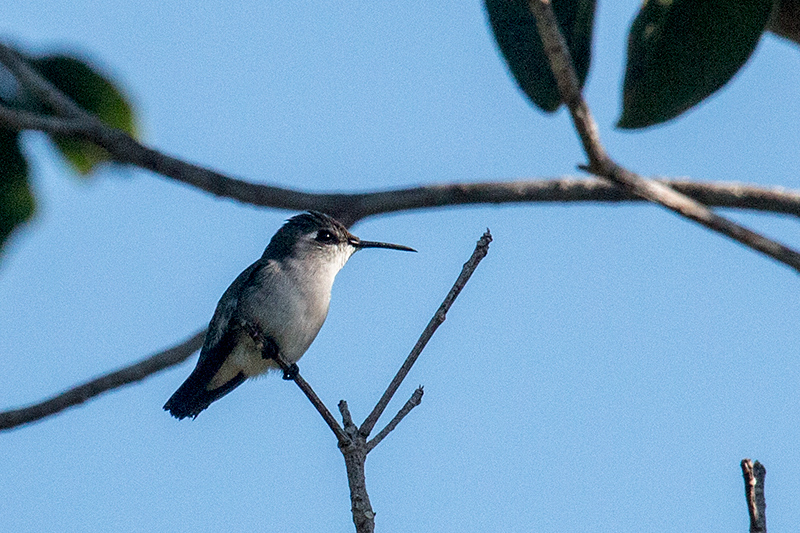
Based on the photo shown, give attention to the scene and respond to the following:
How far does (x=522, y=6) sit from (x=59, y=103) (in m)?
2.38

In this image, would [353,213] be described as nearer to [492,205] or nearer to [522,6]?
[492,205]

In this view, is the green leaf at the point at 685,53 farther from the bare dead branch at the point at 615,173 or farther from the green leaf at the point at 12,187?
the green leaf at the point at 12,187

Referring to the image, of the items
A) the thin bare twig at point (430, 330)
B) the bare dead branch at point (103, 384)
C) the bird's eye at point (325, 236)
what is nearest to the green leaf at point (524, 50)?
the bird's eye at point (325, 236)

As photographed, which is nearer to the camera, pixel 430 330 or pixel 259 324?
pixel 430 330

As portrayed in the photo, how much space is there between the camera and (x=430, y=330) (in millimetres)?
3287

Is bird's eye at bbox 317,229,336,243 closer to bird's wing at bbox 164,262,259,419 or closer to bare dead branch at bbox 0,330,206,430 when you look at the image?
bird's wing at bbox 164,262,259,419

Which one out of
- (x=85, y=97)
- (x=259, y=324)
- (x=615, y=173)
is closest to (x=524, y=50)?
(x=259, y=324)

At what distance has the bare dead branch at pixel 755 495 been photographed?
258 centimetres

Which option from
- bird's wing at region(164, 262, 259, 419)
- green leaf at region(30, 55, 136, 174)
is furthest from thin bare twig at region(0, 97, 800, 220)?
green leaf at region(30, 55, 136, 174)

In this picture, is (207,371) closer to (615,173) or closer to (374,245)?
(374,245)

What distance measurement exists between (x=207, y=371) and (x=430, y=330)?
2370 mm

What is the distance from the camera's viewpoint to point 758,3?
4.70m

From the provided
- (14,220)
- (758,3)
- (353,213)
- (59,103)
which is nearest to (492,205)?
(353,213)

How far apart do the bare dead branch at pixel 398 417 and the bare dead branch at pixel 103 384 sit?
2396 mm
